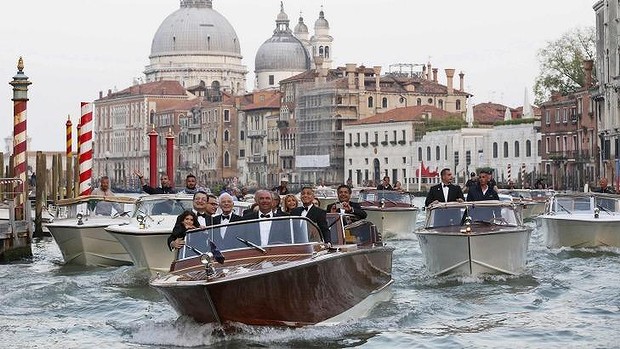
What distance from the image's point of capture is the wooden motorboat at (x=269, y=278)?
14875mm

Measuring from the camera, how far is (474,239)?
70.8 ft

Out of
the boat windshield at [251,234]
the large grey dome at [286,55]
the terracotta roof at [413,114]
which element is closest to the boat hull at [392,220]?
the boat windshield at [251,234]

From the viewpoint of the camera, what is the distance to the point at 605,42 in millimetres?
74125

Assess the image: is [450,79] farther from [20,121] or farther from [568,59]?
[20,121]

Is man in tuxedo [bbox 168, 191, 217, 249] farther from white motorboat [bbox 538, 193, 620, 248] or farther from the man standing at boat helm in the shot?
white motorboat [bbox 538, 193, 620, 248]

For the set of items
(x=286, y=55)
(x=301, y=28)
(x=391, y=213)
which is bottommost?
(x=391, y=213)

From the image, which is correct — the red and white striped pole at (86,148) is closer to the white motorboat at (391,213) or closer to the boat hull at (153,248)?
the white motorboat at (391,213)

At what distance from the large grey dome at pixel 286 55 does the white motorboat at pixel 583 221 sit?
483ft

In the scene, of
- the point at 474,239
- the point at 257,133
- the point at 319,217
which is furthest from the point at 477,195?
the point at 257,133

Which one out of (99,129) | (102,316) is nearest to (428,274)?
(102,316)

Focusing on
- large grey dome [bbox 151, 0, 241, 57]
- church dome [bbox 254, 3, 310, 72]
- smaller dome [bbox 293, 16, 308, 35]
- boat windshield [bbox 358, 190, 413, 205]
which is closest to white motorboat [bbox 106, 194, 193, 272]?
boat windshield [bbox 358, 190, 413, 205]

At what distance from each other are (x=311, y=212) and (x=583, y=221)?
11896 millimetres

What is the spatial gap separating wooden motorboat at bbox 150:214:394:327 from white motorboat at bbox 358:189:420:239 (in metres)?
20.7

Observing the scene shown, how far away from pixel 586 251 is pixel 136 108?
15229 cm
